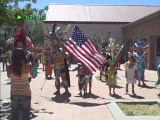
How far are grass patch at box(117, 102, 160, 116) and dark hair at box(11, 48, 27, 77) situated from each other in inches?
153

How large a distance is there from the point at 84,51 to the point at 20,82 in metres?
5.30

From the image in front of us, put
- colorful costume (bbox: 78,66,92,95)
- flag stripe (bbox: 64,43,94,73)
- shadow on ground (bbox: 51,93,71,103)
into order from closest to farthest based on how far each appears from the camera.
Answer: flag stripe (bbox: 64,43,94,73) < shadow on ground (bbox: 51,93,71,103) < colorful costume (bbox: 78,66,92,95)

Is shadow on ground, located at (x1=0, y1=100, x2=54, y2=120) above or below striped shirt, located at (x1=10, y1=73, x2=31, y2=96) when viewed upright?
below

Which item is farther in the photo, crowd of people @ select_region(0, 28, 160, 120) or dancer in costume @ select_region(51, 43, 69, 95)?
dancer in costume @ select_region(51, 43, 69, 95)

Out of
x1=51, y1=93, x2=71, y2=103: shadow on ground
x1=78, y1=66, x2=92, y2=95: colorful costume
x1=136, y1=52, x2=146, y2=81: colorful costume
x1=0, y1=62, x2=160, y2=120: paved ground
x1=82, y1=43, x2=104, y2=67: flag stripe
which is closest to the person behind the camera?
x1=0, y1=62, x2=160, y2=120: paved ground

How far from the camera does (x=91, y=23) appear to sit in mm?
42469

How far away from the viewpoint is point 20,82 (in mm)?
6805

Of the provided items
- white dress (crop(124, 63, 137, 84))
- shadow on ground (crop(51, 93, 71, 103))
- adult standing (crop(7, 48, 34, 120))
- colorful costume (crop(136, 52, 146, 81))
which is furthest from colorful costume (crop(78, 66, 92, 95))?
adult standing (crop(7, 48, 34, 120))

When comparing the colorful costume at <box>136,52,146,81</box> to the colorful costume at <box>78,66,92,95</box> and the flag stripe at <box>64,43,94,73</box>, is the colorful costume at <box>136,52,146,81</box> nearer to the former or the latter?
the colorful costume at <box>78,66,92,95</box>

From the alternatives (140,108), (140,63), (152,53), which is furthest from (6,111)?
(152,53)

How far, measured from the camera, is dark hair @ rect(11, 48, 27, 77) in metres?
6.77

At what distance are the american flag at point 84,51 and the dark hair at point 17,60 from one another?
4919 millimetres

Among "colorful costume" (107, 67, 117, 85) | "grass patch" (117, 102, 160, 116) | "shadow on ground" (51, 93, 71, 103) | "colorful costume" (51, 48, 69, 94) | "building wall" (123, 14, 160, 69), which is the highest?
"building wall" (123, 14, 160, 69)

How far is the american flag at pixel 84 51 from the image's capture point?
11659 millimetres
